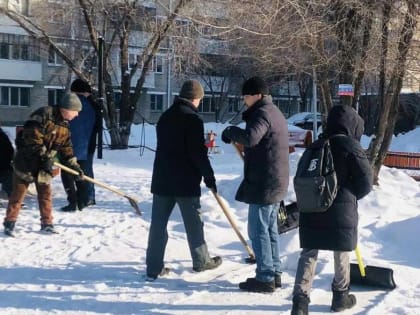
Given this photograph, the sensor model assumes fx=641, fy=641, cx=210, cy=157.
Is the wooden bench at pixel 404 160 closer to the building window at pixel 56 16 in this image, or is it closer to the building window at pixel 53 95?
the building window at pixel 56 16

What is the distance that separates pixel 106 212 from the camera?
8.62 meters

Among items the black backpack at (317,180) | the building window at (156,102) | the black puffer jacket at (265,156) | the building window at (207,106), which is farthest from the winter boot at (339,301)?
the building window at (207,106)

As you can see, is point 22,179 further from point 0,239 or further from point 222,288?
point 222,288

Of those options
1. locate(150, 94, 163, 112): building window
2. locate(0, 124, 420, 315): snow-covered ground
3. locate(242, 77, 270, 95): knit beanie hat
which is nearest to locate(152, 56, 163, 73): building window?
locate(150, 94, 163, 112): building window

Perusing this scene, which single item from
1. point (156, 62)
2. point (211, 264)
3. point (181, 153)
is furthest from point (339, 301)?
point (156, 62)

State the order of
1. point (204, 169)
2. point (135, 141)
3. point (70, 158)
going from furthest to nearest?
point (135, 141) → point (70, 158) → point (204, 169)

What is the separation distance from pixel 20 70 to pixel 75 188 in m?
34.9

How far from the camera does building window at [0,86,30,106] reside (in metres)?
41.8

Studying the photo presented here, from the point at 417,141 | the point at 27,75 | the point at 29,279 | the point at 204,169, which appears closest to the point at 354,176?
the point at 204,169

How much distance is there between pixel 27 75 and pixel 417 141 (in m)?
26.9

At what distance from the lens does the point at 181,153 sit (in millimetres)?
5449

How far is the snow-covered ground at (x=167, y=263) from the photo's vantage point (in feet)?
16.4

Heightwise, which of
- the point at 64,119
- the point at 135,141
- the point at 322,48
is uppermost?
the point at 322,48

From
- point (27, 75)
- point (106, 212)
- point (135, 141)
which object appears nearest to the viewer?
point (106, 212)
